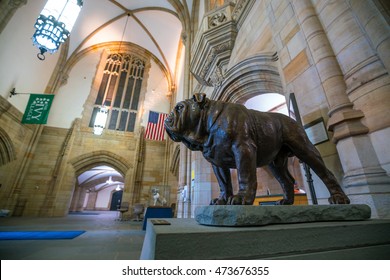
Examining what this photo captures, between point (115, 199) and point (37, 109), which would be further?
point (115, 199)

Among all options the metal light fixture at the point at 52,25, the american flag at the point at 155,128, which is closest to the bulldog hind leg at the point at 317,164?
the metal light fixture at the point at 52,25

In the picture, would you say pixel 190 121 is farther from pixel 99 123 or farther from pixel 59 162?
pixel 59 162

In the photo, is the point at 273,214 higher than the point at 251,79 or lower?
lower

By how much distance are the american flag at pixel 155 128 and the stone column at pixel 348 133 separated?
812 centimetres

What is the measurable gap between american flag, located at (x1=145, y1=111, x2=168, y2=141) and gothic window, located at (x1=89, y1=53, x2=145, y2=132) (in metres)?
2.52

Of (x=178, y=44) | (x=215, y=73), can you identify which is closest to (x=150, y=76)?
(x=178, y=44)

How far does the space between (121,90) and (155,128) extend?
528cm

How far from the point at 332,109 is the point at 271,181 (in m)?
7.27

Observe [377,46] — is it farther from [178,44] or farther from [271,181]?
[178,44]

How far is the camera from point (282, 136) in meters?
1.29

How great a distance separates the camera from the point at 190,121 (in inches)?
46.7

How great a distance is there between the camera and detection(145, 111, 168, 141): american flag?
367 inches

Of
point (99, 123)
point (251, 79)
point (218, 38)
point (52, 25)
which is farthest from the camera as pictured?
point (99, 123)

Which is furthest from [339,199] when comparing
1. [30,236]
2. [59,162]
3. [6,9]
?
[59,162]
